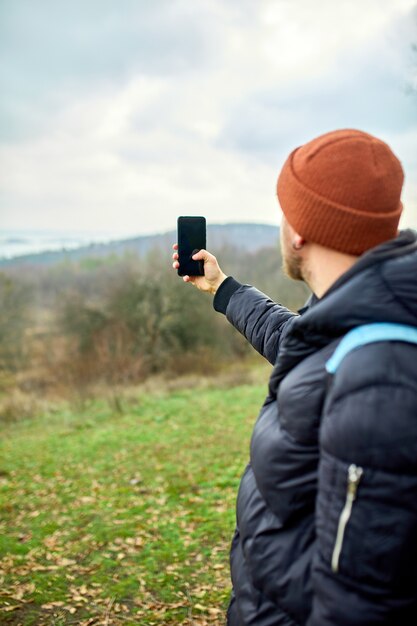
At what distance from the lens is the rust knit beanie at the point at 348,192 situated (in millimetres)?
1503

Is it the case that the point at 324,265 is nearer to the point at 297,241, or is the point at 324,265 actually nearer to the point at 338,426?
the point at 297,241

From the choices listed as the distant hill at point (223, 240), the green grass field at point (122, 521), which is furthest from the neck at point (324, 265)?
the distant hill at point (223, 240)

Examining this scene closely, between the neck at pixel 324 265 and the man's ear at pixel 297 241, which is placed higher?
the man's ear at pixel 297 241

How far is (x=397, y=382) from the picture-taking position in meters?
1.22

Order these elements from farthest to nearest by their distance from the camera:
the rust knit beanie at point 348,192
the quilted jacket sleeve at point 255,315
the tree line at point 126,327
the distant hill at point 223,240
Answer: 1. the distant hill at point 223,240
2. the tree line at point 126,327
3. the quilted jacket sleeve at point 255,315
4. the rust knit beanie at point 348,192

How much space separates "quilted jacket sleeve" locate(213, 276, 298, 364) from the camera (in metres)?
2.45

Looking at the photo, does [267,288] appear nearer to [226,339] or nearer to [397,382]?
[226,339]

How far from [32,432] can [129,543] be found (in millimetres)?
8405

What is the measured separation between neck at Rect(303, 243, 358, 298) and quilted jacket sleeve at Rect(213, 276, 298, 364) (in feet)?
2.43

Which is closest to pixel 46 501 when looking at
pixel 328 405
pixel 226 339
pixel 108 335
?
pixel 328 405

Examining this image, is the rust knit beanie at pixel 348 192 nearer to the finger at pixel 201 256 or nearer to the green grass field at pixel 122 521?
the finger at pixel 201 256

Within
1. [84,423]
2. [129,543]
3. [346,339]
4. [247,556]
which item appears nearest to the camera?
[346,339]

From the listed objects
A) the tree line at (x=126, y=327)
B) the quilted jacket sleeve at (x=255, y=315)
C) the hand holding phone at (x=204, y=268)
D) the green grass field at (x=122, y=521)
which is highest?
the hand holding phone at (x=204, y=268)

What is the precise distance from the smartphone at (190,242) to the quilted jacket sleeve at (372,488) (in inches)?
59.5
